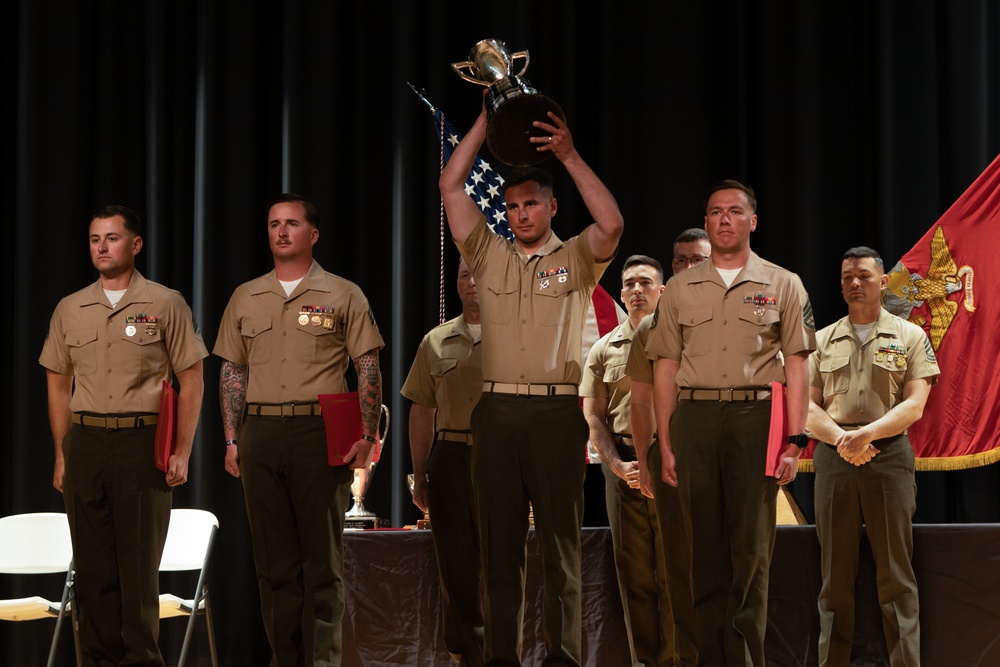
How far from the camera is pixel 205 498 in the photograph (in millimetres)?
6156

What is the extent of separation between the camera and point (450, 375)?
447cm

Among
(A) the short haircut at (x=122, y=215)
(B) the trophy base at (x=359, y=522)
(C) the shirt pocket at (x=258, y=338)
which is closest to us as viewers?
(C) the shirt pocket at (x=258, y=338)

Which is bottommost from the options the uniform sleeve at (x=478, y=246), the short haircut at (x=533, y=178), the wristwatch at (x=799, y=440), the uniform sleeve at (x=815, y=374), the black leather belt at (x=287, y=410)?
the wristwatch at (x=799, y=440)

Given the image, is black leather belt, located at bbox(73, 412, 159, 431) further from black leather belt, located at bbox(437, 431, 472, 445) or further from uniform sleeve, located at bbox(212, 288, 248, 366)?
black leather belt, located at bbox(437, 431, 472, 445)

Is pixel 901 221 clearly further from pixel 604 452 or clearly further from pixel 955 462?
pixel 604 452

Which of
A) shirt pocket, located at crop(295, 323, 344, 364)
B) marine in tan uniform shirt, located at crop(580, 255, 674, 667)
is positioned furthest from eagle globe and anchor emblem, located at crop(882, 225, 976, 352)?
shirt pocket, located at crop(295, 323, 344, 364)

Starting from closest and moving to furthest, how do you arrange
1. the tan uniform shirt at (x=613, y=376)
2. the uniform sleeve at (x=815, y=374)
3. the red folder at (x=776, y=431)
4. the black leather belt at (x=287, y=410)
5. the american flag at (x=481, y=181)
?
the red folder at (x=776, y=431)
the black leather belt at (x=287, y=410)
the tan uniform shirt at (x=613, y=376)
the uniform sleeve at (x=815, y=374)
the american flag at (x=481, y=181)

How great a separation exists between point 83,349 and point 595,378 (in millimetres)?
2090

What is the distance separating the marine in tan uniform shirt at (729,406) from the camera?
11.7 feet

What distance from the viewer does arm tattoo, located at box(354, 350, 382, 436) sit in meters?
4.01

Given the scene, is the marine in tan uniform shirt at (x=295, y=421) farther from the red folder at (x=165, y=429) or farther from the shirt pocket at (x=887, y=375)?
the shirt pocket at (x=887, y=375)

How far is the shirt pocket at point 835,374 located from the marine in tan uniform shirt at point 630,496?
87 cm

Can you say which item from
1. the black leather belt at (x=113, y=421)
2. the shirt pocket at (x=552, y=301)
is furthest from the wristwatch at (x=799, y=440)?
the black leather belt at (x=113, y=421)

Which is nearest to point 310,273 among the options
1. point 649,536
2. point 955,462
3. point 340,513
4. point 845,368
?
point 340,513
